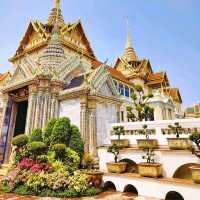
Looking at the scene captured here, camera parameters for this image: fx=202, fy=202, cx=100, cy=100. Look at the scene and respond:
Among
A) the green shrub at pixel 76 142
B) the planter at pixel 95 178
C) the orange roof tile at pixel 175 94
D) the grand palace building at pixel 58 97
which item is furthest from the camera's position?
the orange roof tile at pixel 175 94

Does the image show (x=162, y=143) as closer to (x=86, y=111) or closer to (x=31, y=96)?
(x=86, y=111)

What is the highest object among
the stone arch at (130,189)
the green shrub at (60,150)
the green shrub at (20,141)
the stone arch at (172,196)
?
the green shrub at (20,141)

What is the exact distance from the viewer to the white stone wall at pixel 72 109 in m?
11.1

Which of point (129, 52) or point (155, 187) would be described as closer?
point (155, 187)

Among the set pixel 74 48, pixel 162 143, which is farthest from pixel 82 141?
pixel 74 48

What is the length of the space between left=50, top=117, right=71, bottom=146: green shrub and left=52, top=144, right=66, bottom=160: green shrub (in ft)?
1.88

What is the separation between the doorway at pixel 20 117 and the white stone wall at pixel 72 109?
10.5ft

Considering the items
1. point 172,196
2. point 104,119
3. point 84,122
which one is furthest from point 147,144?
point 104,119

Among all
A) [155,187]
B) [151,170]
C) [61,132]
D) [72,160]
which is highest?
[61,132]

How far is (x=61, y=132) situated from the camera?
9227mm

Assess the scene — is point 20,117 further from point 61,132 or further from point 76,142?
point 76,142

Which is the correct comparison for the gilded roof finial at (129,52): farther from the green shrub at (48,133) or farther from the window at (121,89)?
the green shrub at (48,133)

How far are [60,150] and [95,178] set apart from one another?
190cm

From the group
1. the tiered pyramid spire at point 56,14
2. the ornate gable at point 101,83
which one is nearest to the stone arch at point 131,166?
the ornate gable at point 101,83
